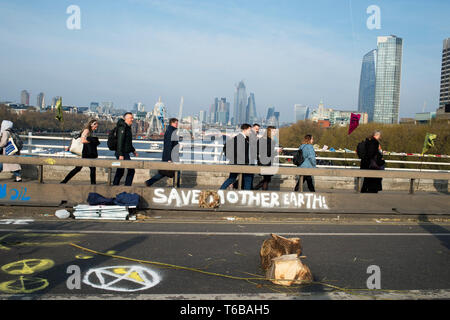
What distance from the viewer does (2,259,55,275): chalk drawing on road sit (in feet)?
18.0

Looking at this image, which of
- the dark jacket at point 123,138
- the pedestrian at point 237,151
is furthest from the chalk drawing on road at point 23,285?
the pedestrian at point 237,151

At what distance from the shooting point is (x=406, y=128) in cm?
7294

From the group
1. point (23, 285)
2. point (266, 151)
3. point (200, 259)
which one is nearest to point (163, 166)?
point (266, 151)

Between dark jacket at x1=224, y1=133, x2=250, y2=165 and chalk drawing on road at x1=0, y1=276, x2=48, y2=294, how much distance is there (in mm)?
6177

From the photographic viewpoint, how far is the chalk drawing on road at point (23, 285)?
4805mm

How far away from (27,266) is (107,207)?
3249mm

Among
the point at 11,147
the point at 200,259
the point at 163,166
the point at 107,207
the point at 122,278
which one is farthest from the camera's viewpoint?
the point at 11,147

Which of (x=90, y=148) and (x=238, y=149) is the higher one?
(x=238, y=149)

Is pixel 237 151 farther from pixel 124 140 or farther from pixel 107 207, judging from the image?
pixel 107 207

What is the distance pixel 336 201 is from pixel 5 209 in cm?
739

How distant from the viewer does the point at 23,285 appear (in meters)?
4.97

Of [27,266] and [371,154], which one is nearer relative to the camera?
[27,266]
